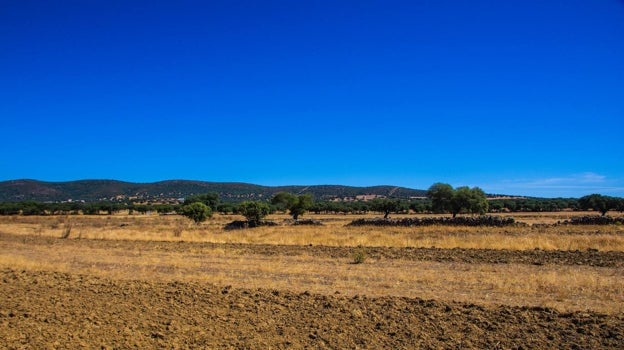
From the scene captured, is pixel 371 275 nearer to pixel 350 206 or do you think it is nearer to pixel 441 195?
pixel 441 195

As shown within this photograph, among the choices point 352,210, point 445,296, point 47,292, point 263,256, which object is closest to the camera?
point 445,296

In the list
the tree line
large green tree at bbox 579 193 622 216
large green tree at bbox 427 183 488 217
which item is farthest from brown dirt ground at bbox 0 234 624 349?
large green tree at bbox 579 193 622 216

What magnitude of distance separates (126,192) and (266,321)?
19026 cm

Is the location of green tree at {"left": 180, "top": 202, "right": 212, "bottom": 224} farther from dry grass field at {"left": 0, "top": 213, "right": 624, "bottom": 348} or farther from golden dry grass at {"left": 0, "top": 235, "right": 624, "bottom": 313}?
dry grass field at {"left": 0, "top": 213, "right": 624, "bottom": 348}

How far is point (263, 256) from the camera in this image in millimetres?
21047

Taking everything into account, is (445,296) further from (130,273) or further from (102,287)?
(130,273)

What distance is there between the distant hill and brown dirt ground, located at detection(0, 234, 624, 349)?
165 metres

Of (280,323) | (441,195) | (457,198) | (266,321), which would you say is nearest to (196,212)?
(441,195)

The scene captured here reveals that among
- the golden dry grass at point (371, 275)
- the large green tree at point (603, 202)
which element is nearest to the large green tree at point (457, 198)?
the large green tree at point (603, 202)

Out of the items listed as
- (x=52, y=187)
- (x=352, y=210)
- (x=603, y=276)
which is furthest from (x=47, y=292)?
(x=52, y=187)

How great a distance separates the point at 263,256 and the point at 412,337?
13.4 meters

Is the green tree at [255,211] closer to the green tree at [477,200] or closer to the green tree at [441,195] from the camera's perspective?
the green tree at [441,195]

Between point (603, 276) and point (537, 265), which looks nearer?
point (603, 276)

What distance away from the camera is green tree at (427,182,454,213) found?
62122 mm
